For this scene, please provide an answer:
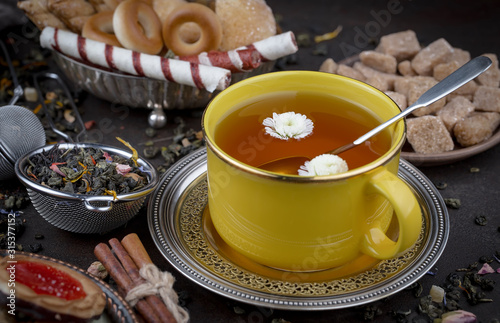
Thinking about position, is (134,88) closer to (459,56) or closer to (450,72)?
(450,72)

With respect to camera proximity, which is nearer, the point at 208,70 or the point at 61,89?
the point at 208,70

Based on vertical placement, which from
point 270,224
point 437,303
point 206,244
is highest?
point 270,224

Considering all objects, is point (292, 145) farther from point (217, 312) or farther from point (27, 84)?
point (27, 84)

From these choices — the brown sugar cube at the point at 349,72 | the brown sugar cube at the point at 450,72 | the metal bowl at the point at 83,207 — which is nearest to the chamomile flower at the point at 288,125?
the metal bowl at the point at 83,207

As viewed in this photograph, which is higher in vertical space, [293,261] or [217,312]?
[293,261]

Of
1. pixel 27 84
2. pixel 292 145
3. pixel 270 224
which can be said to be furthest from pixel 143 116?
pixel 270 224
